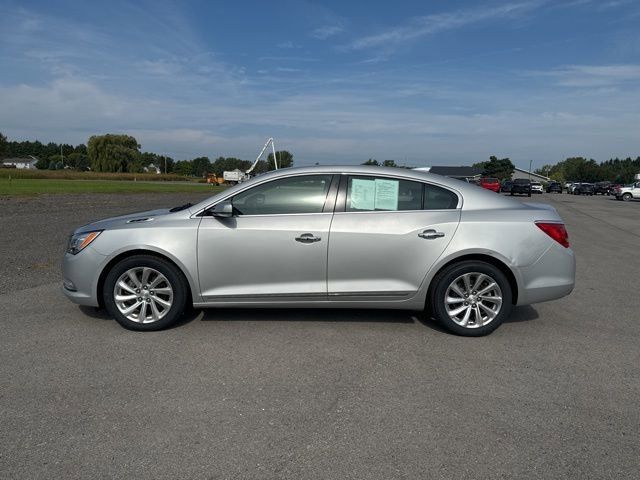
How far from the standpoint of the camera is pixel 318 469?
2.53 m

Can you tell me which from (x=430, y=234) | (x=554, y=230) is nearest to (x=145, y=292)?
(x=430, y=234)

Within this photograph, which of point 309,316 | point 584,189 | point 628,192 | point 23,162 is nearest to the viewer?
point 309,316

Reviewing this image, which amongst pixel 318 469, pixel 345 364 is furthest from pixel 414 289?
pixel 318 469

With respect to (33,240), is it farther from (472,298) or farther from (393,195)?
(472,298)

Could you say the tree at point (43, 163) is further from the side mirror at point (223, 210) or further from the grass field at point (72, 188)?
the side mirror at point (223, 210)

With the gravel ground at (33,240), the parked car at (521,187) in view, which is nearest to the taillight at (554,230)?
the gravel ground at (33,240)

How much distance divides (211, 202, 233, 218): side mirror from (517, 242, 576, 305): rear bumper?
2806 mm

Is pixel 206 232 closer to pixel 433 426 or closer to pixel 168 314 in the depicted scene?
pixel 168 314

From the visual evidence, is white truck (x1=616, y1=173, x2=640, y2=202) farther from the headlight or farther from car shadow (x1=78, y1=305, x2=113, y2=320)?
the headlight

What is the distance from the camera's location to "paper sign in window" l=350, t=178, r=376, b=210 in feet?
15.0

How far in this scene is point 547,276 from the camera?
4562 mm

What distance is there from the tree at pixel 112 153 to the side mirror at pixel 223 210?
102958mm

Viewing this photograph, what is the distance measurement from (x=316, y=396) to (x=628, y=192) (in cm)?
4807

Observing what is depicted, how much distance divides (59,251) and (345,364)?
7.05 meters
